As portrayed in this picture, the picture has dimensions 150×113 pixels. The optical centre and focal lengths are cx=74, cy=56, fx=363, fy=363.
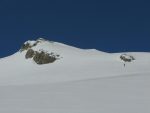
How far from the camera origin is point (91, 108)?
11648mm

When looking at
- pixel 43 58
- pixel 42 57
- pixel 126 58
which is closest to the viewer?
pixel 126 58

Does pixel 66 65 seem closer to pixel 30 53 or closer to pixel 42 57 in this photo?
pixel 42 57

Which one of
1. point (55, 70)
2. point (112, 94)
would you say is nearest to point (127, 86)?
point (112, 94)

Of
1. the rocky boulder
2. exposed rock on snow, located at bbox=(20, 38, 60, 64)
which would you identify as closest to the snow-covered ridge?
exposed rock on snow, located at bbox=(20, 38, 60, 64)

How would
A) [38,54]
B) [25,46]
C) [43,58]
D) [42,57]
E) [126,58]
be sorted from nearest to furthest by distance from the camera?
[126,58]
[43,58]
[42,57]
[38,54]
[25,46]

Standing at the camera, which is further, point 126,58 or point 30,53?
point 30,53

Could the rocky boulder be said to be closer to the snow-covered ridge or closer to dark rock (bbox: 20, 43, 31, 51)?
the snow-covered ridge

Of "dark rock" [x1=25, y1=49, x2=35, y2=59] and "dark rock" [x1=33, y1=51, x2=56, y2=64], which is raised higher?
"dark rock" [x1=25, y1=49, x2=35, y2=59]

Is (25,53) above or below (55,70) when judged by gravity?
above

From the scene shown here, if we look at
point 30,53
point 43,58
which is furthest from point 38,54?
point 43,58

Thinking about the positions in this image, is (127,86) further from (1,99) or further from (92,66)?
(92,66)

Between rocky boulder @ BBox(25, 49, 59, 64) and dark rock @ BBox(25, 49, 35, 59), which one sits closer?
rocky boulder @ BBox(25, 49, 59, 64)

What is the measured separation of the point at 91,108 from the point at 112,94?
3259 millimetres

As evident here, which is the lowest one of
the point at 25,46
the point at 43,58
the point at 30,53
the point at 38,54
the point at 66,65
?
the point at 66,65
